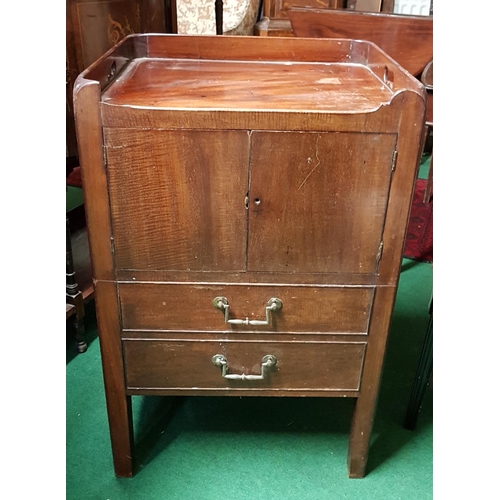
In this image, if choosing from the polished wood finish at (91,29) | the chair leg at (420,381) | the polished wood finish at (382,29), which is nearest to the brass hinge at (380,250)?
the chair leg at (420,381)

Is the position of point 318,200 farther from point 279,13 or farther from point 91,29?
point 279,13

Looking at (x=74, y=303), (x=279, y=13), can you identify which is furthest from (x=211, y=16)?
(x=74, y=303)

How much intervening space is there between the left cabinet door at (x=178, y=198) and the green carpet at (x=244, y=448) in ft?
1.89

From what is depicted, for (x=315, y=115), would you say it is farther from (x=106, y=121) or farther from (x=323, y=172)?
(x=106, y=121)

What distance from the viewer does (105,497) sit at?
126 cm

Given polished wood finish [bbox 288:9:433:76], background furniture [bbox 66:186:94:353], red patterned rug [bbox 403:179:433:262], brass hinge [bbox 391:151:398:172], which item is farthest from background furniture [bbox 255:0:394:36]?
brass hinge [bbox 391:151:398:172]

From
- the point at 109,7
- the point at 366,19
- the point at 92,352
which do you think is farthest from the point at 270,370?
the point at 366,19

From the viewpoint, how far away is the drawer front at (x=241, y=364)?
113cm

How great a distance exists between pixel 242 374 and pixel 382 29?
162cm

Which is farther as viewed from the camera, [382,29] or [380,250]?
A: [382,29]

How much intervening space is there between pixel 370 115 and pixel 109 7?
0.96m

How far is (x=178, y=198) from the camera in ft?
3.21

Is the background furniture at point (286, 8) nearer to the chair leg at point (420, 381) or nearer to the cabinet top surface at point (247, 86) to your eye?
the cabinet top surface at point (247, 86)

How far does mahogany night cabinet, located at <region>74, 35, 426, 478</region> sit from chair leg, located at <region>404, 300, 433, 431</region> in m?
0.24
